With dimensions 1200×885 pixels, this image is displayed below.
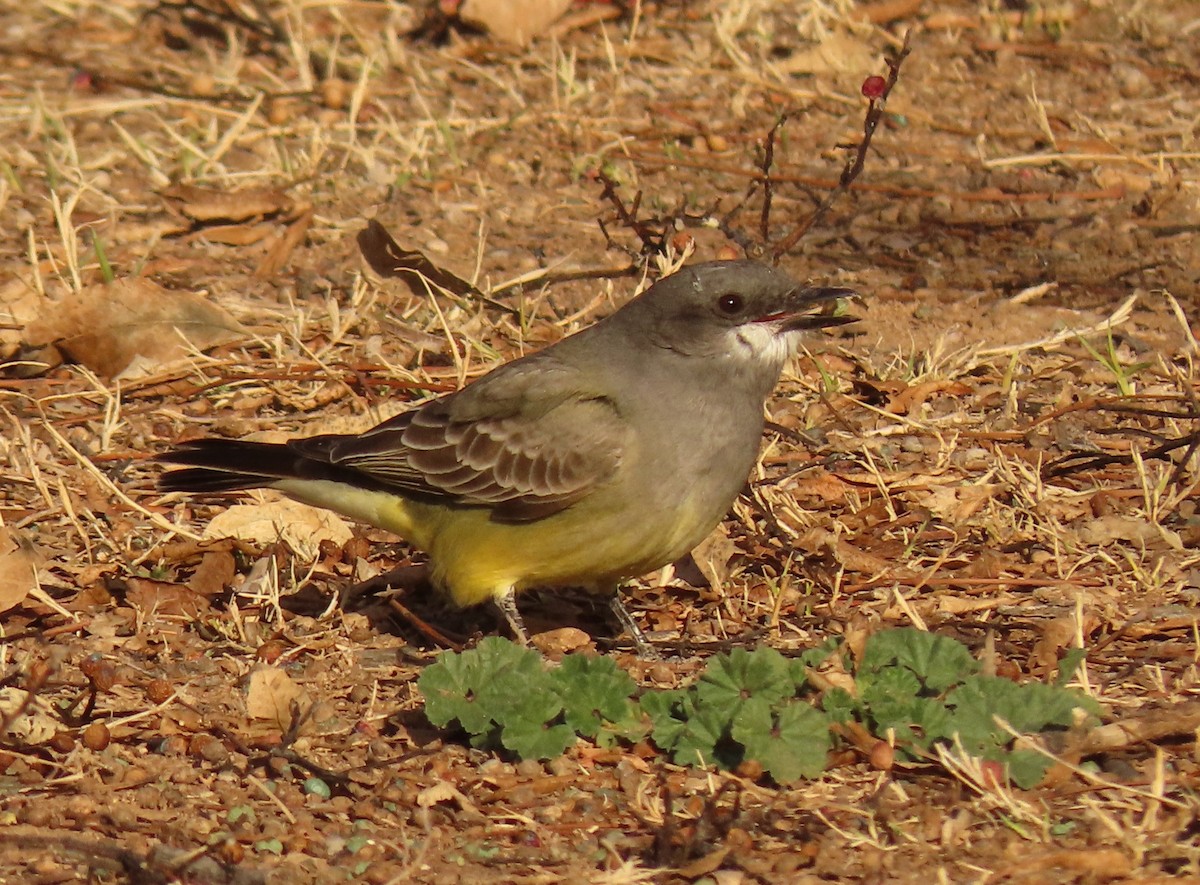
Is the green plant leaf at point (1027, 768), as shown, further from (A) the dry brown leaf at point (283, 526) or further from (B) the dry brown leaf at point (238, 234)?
(B) the dry brown leaf at point (238, 234)

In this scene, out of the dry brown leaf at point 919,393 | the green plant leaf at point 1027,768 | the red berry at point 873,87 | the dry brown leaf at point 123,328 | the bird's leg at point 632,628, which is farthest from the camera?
the dry brown leaf at point 123,328

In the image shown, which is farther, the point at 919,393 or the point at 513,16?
the point at 513,16

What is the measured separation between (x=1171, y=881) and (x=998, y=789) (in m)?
0.48

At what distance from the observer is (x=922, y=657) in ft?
16.2

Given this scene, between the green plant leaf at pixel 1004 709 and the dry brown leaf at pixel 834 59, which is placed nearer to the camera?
the green plant leaf at pixel 1004 709

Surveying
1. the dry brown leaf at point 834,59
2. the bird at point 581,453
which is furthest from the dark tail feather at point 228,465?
the dry brown leaf at point 834,59

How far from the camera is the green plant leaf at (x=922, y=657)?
16.1 feet

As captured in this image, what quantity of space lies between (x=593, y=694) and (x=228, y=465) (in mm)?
1980

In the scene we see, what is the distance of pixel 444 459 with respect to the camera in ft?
21.2

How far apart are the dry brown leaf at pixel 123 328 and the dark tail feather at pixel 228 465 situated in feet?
4.84

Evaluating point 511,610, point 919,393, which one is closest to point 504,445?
point 511,610

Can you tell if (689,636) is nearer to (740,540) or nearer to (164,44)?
(740,540)

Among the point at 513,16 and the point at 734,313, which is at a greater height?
the point at 734,313

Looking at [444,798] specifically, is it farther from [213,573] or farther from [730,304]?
[730,304]
